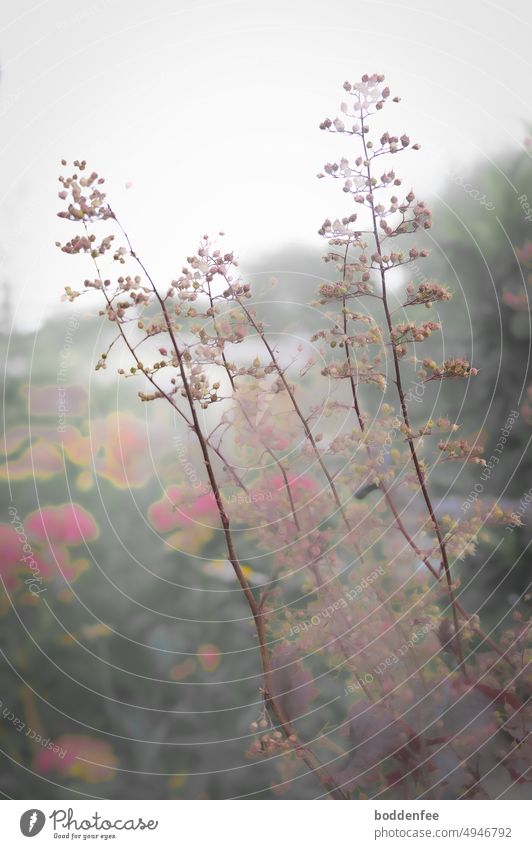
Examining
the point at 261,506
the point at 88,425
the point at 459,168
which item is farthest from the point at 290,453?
the point at 459,168

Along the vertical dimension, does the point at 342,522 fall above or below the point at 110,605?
above

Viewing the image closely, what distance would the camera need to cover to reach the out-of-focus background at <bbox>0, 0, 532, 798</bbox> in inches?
39.3

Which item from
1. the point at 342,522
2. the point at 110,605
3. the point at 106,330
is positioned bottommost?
the point at 110,605

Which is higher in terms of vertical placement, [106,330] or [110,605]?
[106,330]

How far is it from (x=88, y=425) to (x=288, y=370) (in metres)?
0.23

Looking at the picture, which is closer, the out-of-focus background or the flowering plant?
the flowering plant

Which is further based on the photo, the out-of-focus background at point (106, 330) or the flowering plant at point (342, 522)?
the out-of-focus background at point (106, 330)

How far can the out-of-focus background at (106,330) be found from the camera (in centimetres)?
100

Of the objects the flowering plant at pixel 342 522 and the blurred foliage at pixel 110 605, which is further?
the blurred foliage at pixel 110 605

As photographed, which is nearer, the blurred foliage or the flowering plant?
the flowering plant

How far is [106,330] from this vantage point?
1.00 metres

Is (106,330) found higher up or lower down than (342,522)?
higher up

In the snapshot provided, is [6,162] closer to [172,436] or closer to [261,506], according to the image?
[172,436]

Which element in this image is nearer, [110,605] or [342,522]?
[342,522]
